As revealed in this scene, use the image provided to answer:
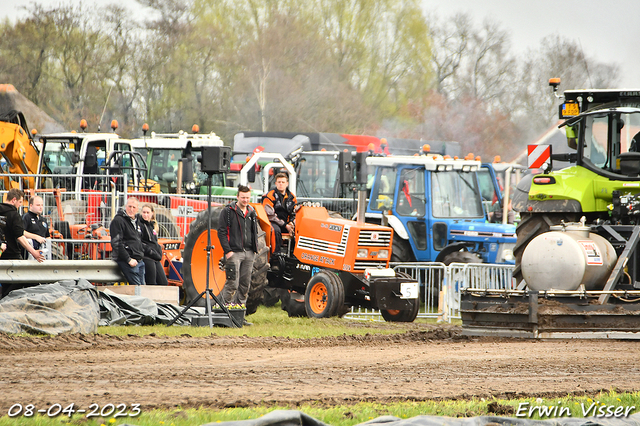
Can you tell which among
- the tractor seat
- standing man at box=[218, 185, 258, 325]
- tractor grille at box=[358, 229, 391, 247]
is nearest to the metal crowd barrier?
tractor grille at box=[358, 229, 391, 247]

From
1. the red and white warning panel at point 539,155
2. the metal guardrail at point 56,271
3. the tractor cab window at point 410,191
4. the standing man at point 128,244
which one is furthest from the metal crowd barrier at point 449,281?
the metal guardrail at point 56,271

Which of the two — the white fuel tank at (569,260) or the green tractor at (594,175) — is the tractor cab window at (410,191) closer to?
the green tractor at (594,175)

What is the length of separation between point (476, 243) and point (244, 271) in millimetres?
4449

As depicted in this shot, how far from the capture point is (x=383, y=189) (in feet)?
47.7

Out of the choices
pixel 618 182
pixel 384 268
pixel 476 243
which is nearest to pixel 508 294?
pixel 618 182

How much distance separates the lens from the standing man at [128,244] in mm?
11289

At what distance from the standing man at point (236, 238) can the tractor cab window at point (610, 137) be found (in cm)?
445

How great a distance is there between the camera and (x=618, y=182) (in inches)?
392

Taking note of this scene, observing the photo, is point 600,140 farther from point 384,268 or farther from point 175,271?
point 175,271

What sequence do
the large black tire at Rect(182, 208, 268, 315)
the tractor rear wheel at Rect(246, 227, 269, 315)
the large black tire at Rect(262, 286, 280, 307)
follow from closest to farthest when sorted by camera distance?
the tractor rear wheel at Rect(246, 227, 269, 315), the large black tire at Rect(182, 208, 268, 315), the large black tire at Rect(262, 286, 280, 307)

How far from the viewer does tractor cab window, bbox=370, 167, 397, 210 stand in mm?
14391

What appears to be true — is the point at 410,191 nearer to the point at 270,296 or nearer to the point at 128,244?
the point at 270,296

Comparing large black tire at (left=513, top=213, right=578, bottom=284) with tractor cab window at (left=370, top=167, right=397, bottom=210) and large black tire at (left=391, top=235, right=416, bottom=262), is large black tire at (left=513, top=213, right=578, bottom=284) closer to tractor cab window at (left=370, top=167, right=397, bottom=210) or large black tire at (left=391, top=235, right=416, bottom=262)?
large black tire at (left=391, top=235, right=416, bottom=262)

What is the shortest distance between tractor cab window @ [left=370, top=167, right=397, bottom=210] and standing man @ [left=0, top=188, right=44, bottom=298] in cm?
606
